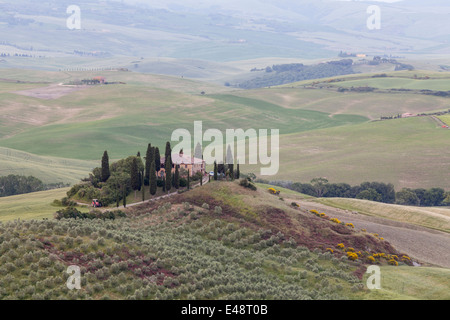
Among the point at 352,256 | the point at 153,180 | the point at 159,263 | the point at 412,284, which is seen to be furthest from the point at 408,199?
the point at 159,263

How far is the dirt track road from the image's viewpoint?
7369 centimetres

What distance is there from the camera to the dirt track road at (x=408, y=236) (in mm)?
73688

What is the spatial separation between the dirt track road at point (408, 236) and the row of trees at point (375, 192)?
31.3 m

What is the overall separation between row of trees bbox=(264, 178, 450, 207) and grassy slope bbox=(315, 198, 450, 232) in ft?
63.0

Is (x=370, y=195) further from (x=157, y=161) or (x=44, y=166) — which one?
(x=44, y=166)

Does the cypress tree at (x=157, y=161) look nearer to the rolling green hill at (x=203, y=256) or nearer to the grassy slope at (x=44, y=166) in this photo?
the rolling green hill at (x=203, y=256)

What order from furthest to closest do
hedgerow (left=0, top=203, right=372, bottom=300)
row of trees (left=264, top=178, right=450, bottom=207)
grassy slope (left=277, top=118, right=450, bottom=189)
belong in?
grassy slope (left=277, top=118, right=450, bottom=189) → row of trees (left=264, top=178, right=450, bottom=207) → hedgerow (left=0, top=203, right=372, bottom=300)

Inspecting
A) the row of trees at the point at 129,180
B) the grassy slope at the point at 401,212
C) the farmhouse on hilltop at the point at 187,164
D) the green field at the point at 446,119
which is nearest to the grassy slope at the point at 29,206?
the row of trees at the point at 129,180

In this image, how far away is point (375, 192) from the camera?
405 ft

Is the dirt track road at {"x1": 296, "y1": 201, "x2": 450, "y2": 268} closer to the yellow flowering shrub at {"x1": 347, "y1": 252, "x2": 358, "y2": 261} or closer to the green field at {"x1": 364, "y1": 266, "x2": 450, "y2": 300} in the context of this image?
the green field at {"x1": 364, "y1": 266, "x2": 450, "y2": 300}

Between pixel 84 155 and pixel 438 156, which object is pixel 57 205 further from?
pixel 438 156

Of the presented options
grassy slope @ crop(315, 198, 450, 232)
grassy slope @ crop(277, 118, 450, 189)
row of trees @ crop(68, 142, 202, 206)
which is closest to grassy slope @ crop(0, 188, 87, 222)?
row of trees @ crop(68, 142, 202, 206)
